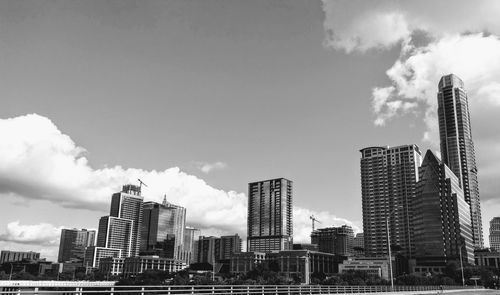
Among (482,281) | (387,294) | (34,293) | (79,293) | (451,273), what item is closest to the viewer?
(34,293)

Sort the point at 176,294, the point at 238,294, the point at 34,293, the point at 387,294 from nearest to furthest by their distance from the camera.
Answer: the point at 34,293 < the point at 176,294 < the point at 238,294 < the point at 387,294

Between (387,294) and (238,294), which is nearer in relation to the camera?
(238,294)

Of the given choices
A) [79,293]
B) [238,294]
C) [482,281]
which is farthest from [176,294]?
[482,281]

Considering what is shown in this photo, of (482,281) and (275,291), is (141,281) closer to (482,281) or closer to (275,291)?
(482,281)

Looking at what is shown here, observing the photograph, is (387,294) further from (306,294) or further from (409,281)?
(409,281)

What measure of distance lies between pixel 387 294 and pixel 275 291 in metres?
17.8

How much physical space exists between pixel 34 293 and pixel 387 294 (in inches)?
1558

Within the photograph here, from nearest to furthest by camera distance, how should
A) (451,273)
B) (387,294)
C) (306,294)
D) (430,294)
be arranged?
(306,294) < (387,294) < (430,294) < (451,273)

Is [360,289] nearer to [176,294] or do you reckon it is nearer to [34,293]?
[176,294]

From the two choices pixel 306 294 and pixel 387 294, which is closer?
pixel 306 294

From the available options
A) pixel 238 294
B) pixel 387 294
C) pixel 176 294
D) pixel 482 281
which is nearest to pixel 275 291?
pixel 238 294

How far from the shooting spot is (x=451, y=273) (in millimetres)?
190625

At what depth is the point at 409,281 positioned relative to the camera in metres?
128

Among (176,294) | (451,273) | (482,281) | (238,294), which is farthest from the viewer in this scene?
(451,273)
